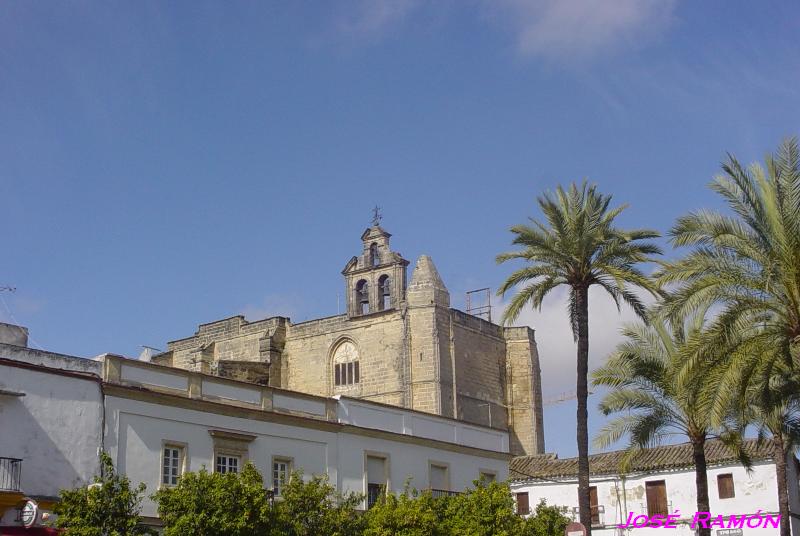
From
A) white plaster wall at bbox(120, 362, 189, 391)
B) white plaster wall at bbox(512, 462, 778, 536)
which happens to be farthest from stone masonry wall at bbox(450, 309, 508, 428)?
white plaster wall at bbox(120, 362, 189, 391)

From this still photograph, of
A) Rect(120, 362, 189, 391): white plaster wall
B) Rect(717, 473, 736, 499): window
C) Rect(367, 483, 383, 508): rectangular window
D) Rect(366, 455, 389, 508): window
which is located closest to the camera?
Rect(120, 362, 189, 391): white plaster wall

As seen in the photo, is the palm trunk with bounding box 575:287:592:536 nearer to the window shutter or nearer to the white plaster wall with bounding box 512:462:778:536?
the white plaster wall with bounding box 512:462:778:536

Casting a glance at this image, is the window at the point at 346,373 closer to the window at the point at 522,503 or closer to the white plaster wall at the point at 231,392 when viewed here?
the window at the point at 522,503

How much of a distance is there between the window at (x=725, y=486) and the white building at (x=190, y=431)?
9.77 metres

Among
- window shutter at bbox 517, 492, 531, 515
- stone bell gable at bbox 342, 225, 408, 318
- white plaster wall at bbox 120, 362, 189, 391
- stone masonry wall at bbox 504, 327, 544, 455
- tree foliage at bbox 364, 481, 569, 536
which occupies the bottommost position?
tree foliage at bbox 364, 481, 569, 536

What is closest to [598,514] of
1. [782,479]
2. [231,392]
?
[782,479]

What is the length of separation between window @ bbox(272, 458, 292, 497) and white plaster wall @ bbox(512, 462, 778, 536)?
54.4 ft

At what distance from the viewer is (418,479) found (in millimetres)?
29062

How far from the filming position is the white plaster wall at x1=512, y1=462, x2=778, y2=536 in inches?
1391

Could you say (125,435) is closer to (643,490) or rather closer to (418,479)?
(418,479)

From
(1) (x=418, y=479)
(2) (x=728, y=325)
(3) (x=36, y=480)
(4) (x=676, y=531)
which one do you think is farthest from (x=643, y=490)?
(3) (x=36, y=480)

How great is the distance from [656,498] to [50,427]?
23.3 m

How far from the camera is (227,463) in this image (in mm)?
24469

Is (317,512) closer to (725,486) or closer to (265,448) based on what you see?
(265,448)
